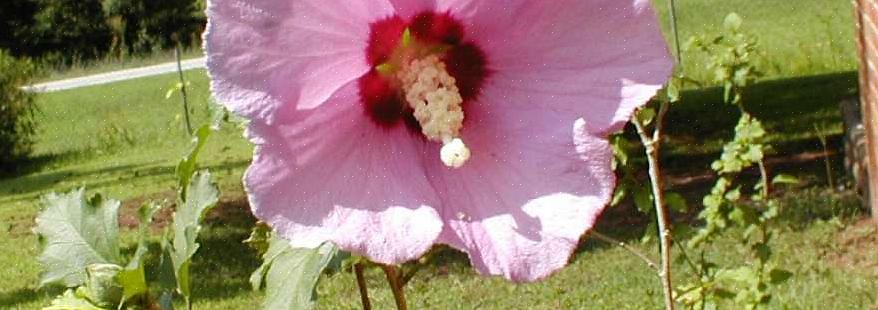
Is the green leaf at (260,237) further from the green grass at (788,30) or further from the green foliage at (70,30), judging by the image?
the green foliage at (70,30)

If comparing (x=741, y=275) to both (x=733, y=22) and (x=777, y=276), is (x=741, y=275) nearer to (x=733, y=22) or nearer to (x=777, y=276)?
(x=777, y=276)

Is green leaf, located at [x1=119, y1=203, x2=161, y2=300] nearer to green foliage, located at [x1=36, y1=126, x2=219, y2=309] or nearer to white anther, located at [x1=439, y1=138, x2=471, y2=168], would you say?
green foliage, located at [x1=36, y1=126, x2=219, y2=309]

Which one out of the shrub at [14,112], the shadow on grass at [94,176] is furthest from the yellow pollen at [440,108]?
the shrub at [14,112]

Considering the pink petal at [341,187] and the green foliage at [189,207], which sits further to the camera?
the green foliage at [189,207]

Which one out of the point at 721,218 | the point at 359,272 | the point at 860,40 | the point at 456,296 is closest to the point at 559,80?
the point at 359,272

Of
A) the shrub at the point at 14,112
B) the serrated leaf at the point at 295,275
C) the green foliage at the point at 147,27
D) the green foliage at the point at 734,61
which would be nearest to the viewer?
the serrated leaf at the point at 295,275

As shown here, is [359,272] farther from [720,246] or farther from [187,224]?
[720,246]

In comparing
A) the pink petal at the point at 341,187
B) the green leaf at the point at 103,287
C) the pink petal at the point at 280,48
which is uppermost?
the pink petal at the point at 280,48
